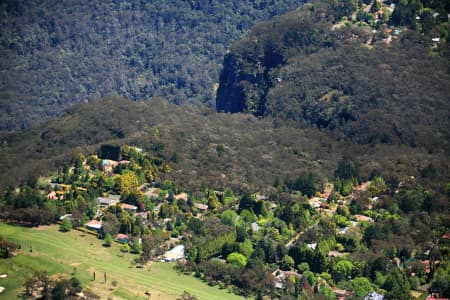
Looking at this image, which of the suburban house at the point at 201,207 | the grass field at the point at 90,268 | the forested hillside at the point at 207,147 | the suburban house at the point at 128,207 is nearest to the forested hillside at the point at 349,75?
the forested hillside at the point at 207,147

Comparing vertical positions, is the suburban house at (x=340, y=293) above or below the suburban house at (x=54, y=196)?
below

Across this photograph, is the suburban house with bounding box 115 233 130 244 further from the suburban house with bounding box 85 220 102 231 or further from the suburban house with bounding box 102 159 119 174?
the suburban house with bounding box 102 159 119 174

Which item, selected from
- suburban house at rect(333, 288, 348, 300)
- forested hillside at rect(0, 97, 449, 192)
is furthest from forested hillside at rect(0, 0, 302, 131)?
suburban house at rect(333, 288, 348, 300)

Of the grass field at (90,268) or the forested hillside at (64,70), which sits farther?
the forested hillside at (64,70)

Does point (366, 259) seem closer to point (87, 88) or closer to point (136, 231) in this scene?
point (136, 231)

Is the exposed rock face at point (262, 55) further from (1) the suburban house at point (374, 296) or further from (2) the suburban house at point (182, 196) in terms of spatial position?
(1) the suburban house at point (374, 296)

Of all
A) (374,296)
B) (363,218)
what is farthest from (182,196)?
(374,296)
